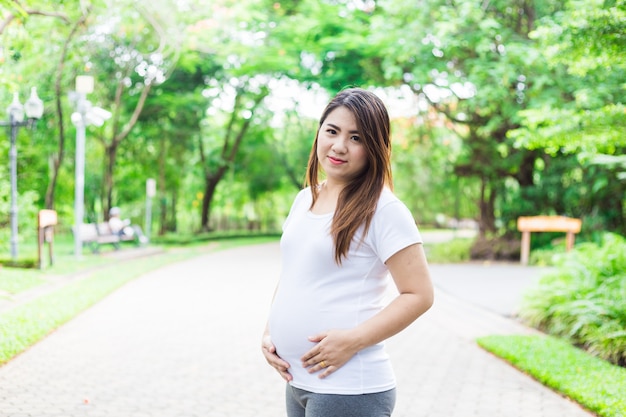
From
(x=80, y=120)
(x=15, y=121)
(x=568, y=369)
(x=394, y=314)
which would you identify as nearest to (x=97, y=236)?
(x=80, y=120)

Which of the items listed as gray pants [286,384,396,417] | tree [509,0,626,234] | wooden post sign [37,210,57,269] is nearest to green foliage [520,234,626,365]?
tree [509,0,626,234]

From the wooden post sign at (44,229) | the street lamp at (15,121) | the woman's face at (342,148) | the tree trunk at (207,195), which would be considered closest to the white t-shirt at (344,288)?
the woman's face at (342,148)

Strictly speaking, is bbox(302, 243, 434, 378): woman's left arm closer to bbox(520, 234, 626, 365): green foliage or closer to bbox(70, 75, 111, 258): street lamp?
bbox(520, 234, 626, 365): green foliage

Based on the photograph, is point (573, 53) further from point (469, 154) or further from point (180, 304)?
point (469, 154)

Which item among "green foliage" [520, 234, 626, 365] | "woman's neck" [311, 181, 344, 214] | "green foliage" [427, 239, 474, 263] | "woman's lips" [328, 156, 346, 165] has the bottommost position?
"green foliage" [427, 239, 474, 263]

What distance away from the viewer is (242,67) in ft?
72.1

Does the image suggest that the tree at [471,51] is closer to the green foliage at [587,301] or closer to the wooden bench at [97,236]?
the green foliage at [587,301]

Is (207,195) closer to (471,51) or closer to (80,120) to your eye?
(80,120)

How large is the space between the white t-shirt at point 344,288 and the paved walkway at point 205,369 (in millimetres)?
3060

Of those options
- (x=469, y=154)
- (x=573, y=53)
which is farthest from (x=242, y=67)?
(x=573, y=53)

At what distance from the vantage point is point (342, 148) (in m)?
2.08

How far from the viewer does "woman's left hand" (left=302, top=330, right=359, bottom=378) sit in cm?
198

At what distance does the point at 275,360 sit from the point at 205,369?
4248 mm

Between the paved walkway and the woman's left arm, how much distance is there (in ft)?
10.4
